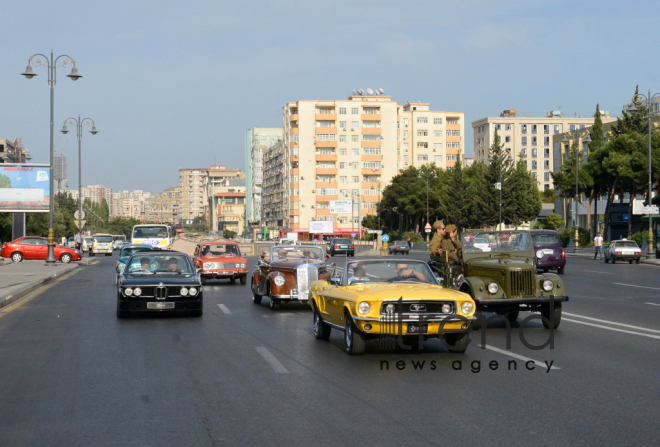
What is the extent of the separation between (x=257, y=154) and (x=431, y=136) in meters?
56.0

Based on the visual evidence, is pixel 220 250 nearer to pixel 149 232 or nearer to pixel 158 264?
pixel 158 264

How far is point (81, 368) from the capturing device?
9391 mm

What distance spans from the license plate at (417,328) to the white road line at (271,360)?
5.63 ft

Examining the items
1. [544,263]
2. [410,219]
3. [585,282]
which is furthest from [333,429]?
Result: [410,219]

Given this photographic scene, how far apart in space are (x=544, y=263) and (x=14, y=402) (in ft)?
89.7

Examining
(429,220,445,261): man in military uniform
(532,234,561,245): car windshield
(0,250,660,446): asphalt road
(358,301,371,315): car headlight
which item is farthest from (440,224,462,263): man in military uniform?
(532,234,561,245): car windshield

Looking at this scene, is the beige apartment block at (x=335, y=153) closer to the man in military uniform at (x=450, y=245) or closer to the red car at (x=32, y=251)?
the red car at (x=32, y=251)

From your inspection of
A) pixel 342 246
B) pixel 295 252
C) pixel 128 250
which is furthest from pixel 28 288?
pixel 342 246

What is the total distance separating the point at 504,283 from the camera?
13.2 metres

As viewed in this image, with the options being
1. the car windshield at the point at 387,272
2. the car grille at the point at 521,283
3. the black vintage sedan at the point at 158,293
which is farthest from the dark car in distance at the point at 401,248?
the car windshield at the point at 387,272

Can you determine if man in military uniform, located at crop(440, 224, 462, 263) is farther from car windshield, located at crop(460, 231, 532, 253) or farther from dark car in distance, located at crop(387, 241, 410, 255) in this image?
dark car in distance, located at crop(387, 241, 410, 255)

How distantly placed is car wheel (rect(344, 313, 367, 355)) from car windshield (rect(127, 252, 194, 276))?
7133mm

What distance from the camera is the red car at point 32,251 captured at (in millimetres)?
46812

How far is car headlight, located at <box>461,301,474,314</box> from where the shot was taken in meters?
9.98
